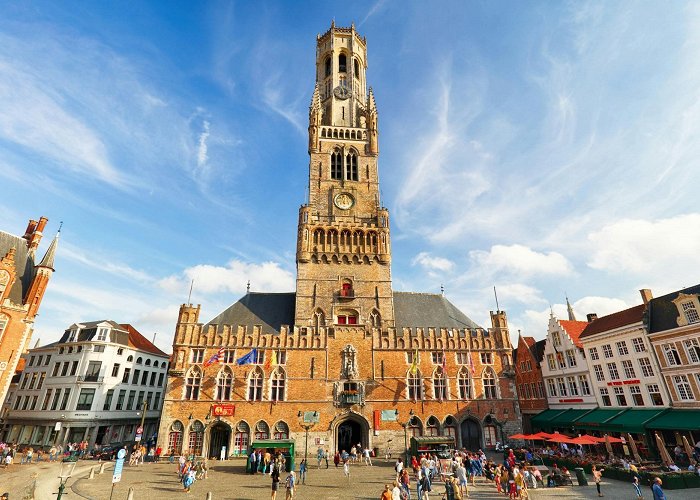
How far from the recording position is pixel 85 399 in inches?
1599

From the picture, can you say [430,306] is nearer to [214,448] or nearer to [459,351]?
[459,351]

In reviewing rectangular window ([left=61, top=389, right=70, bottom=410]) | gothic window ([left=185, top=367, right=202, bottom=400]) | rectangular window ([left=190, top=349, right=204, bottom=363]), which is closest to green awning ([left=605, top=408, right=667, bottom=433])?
gothic window ([left=185, top=367, right=202, bottom=400])

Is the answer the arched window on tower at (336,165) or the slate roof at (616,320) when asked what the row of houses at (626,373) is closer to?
the slate roof at (616,320)

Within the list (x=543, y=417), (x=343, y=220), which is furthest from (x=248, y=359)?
(x=543, y=417)

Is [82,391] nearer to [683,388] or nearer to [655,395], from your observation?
[655,395]

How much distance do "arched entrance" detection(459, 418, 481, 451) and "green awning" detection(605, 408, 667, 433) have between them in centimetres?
1106

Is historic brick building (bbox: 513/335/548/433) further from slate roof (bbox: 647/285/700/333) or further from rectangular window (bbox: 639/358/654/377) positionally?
slate roof (bbox: 647/285/700/333)

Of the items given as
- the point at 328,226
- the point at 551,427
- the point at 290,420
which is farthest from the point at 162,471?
the point at 551,427

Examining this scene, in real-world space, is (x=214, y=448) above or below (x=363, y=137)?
below

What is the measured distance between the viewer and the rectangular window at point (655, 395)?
28.9 meters

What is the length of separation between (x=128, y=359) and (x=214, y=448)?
20567 millimetres

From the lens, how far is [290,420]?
33.8m

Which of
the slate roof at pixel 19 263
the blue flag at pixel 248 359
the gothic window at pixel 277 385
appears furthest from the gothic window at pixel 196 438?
the slate roof at pixel 19 263

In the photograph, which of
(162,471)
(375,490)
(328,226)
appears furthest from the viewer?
(328,226)
